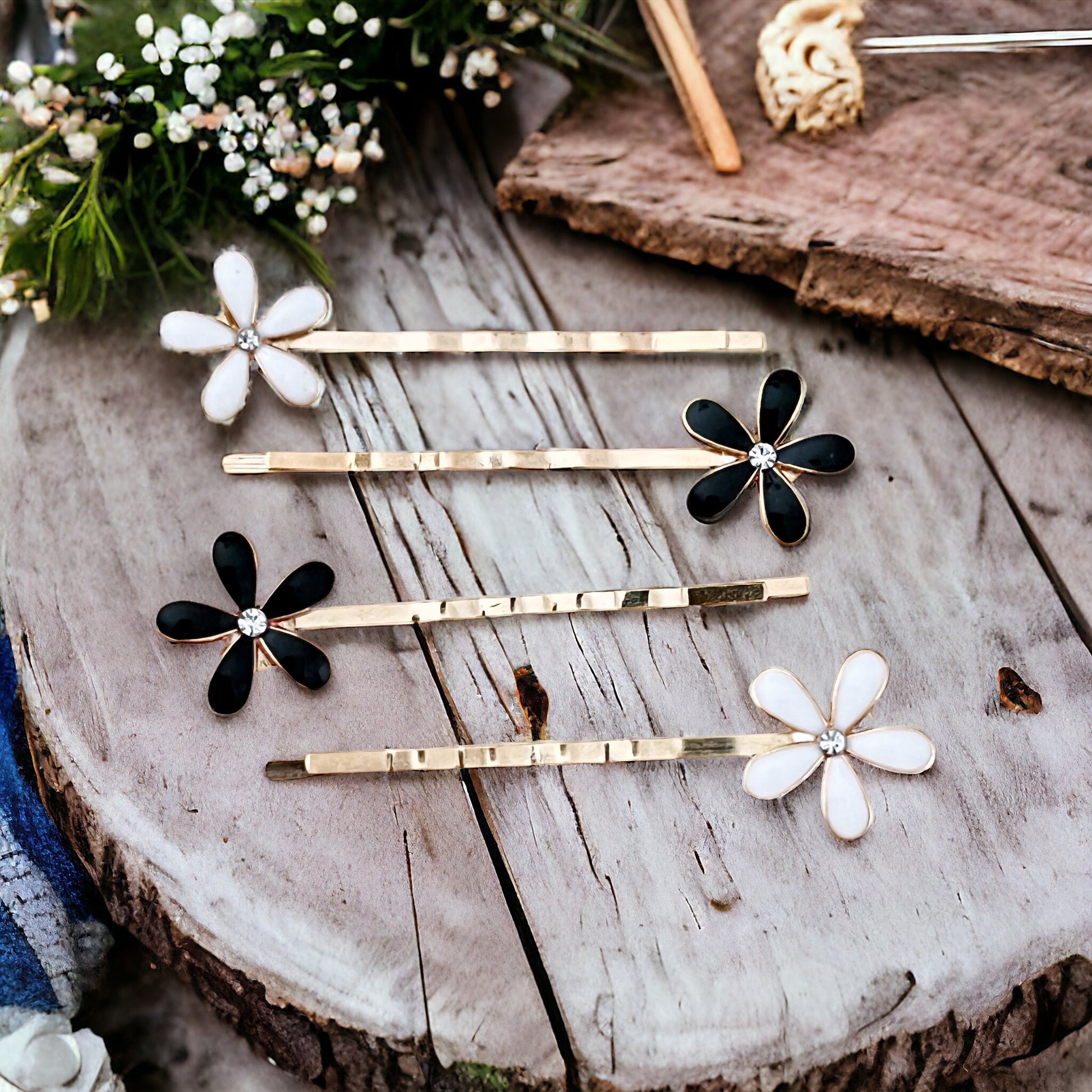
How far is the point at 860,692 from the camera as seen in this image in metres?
1.55

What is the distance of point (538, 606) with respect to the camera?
1.64m

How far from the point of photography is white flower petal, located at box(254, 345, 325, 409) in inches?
67.6

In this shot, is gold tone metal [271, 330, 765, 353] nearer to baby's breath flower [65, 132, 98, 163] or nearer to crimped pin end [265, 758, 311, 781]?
baby's breath flower [65, 132, 98, 163]

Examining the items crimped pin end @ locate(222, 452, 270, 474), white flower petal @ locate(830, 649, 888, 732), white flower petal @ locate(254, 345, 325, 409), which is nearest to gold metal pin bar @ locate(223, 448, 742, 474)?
crimped pin end @ locate(222, 452, 270, 474)

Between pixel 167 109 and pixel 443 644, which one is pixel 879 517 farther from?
pixel 167 109

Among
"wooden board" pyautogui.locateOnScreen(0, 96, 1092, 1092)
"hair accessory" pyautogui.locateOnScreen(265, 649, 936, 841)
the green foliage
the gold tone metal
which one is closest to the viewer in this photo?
"wooden board" pyautogui.locateOnScreen(0, 96, 1092, 1092)

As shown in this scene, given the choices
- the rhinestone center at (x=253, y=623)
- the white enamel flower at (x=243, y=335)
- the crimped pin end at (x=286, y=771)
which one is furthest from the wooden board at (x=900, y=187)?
the crimped pin end at (x=286, y=771)

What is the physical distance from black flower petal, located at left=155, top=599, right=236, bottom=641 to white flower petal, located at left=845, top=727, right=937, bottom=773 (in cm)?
110

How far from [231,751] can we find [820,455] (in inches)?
46.1

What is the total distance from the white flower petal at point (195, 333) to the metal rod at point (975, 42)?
1.35 m

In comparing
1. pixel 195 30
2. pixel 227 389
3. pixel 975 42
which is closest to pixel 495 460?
pixel 227 389

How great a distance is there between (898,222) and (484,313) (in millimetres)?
804

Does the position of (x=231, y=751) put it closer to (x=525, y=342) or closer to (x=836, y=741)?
(x=525, y=342)

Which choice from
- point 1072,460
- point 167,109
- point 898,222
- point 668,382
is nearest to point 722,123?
point 898,222
